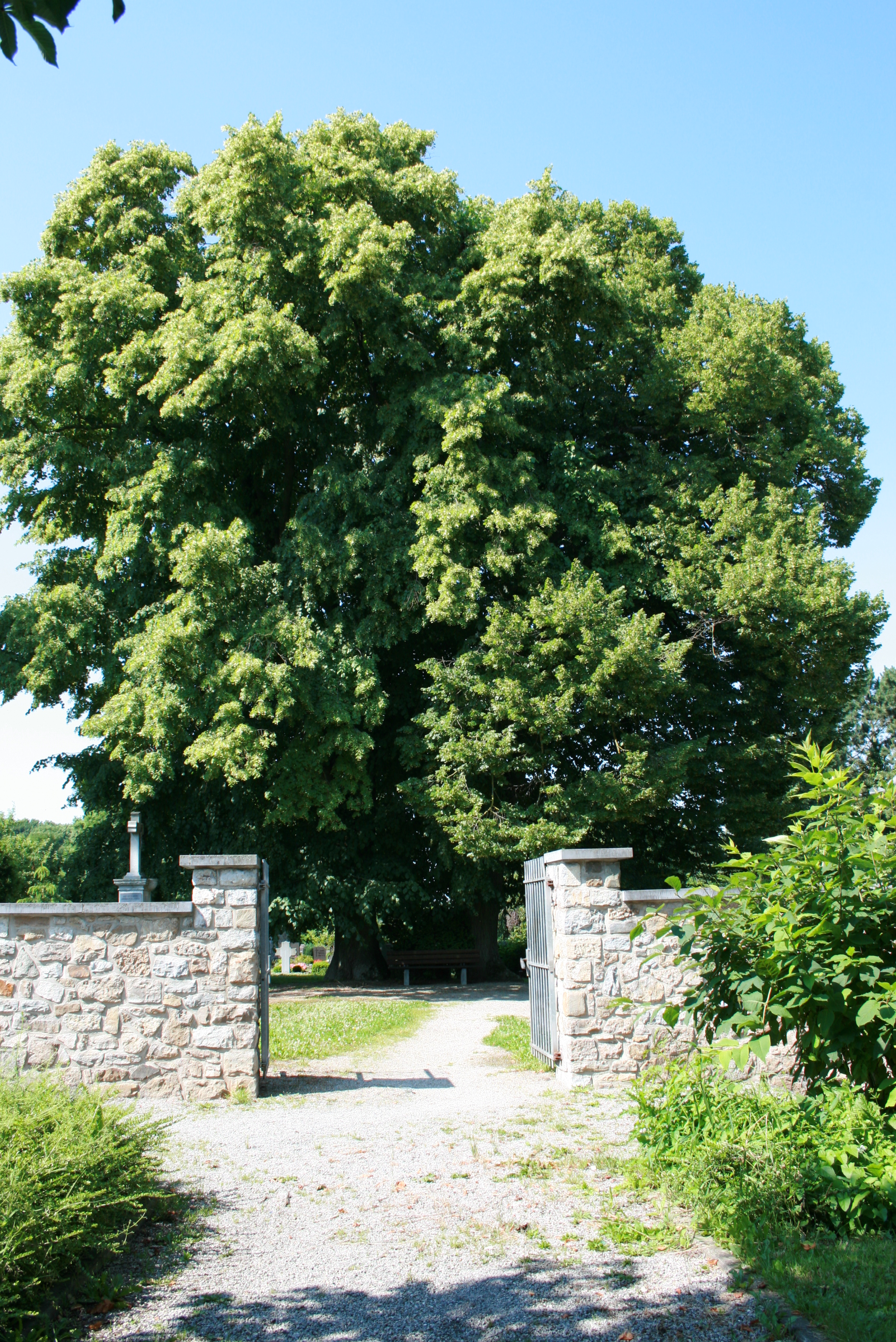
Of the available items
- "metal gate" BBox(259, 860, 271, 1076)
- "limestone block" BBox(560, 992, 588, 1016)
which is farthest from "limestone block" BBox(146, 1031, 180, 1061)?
"limestone block" BBox(560, 992, 588, 1016)

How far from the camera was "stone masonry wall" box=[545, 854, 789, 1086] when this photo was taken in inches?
322

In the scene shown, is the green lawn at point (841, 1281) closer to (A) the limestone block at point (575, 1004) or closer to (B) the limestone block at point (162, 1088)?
(A) the limestone block at point (575, 1004)

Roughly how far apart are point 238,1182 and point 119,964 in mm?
2869

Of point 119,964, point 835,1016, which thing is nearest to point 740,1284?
point 835,1016

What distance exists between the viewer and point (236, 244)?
17078 millimetres

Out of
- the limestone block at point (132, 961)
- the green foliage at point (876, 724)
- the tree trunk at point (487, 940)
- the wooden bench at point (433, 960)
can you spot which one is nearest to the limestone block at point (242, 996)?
the limestone block at point (132, 961)

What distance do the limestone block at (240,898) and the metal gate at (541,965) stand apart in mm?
2608

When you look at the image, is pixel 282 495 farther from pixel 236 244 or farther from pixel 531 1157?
pixel 531 1157

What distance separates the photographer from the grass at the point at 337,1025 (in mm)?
10703

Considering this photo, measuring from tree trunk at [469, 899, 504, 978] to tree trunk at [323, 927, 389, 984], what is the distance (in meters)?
2.19

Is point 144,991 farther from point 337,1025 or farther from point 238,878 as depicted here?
point 337,1025

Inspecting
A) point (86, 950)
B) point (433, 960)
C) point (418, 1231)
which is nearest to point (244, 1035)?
point (86, 950)

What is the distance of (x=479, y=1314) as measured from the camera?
372 centimetres

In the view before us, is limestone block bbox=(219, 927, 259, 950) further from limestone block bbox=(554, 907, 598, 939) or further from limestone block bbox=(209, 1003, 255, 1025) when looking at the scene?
limestone block bbox=(554, 907, 598, 939)
